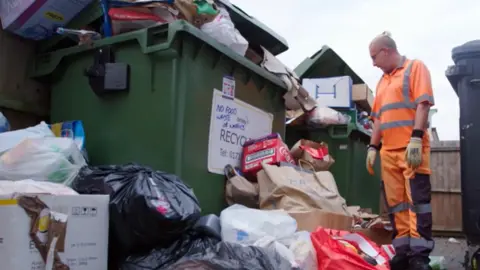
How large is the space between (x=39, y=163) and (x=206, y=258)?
107 cm

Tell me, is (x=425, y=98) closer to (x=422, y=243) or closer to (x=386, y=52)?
(x=386, y=52)

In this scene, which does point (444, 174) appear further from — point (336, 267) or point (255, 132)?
point (336, 267)

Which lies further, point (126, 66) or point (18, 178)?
point (126, 66)

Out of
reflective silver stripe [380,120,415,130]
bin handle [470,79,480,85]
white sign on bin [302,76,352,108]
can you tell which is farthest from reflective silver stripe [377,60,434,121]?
white sign on bin [302,76,352,108]

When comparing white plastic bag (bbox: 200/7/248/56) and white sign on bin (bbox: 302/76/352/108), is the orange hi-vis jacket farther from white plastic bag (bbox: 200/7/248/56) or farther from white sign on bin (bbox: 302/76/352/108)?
white sign on bin (bbox: 302/76/352/108)

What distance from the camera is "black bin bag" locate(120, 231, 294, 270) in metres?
2.04

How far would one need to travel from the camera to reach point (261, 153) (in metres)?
3.38

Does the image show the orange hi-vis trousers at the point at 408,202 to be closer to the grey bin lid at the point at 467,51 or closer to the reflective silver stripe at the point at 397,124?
the reflective silver stripe at the point at 397,124

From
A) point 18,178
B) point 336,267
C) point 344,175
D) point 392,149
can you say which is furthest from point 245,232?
point 344,175

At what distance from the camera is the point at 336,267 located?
2420 mm

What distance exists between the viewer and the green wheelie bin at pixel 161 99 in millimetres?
2826

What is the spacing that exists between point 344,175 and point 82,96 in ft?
9.50

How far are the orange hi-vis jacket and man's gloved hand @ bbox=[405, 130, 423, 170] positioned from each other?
0.50 feet

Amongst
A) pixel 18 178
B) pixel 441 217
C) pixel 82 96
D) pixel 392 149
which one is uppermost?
pixel 82 96
